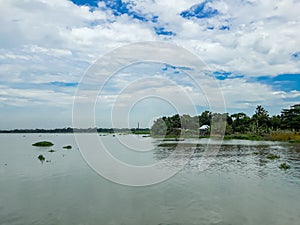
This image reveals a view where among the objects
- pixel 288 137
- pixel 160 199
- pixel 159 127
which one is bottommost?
pixel 160 199

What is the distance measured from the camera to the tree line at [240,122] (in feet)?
231

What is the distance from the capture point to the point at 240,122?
84125 millimetres

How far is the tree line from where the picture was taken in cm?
7031

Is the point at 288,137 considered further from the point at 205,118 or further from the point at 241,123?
the point at 205,118

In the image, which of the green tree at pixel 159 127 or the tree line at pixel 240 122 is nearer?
the tree line at pixel 240 122

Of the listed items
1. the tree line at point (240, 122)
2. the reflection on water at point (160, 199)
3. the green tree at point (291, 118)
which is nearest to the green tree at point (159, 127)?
the tree line at point (240, 122)

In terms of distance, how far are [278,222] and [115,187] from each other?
30.3 feet

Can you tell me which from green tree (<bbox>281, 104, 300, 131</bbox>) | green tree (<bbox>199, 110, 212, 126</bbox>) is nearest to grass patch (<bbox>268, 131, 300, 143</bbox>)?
green tree (<bbox>281, 104, 300, 131</bbox>)

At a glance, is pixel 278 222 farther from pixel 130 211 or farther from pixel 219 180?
pixel 219 180

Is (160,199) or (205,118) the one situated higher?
(205,118)

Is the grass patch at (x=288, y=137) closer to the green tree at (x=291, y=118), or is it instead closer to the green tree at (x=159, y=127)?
the green tree at (x=291, y=118)

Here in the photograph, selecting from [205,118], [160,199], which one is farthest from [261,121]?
[160,199]

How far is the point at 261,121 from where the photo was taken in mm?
77188

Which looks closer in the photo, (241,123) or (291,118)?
(291,118)
